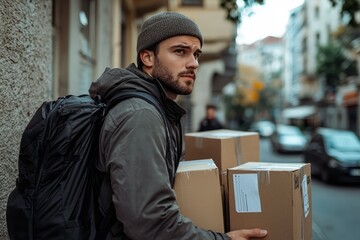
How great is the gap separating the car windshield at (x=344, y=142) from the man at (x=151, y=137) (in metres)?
11.8

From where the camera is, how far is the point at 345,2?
19.4 ft

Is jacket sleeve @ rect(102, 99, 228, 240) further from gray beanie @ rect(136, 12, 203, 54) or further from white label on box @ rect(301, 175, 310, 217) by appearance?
white label on box @ rect(301, 175, 310, 217)

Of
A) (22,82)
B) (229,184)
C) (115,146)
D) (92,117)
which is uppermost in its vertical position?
(22,82)

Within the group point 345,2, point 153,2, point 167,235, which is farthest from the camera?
point 153,2

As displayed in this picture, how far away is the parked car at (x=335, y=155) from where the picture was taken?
38.3 feet

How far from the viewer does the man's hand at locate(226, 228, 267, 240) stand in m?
1.74

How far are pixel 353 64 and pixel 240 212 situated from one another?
3018cm

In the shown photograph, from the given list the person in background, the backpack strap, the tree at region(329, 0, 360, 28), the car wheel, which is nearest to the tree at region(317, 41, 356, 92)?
the car wheel

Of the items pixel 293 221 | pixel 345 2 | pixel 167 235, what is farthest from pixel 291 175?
pixel 345 2

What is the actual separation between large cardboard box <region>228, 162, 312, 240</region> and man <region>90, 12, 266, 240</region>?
2.8 inches

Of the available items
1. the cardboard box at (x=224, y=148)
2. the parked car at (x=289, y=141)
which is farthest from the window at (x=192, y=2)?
the cardboard box at (x=224, y=148)

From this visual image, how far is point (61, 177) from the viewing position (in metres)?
1.55

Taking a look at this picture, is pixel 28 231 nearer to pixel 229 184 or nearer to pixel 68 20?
pixel 229 184

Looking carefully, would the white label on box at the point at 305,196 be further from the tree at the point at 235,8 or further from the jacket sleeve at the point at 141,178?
the tree at the point at 235,8
